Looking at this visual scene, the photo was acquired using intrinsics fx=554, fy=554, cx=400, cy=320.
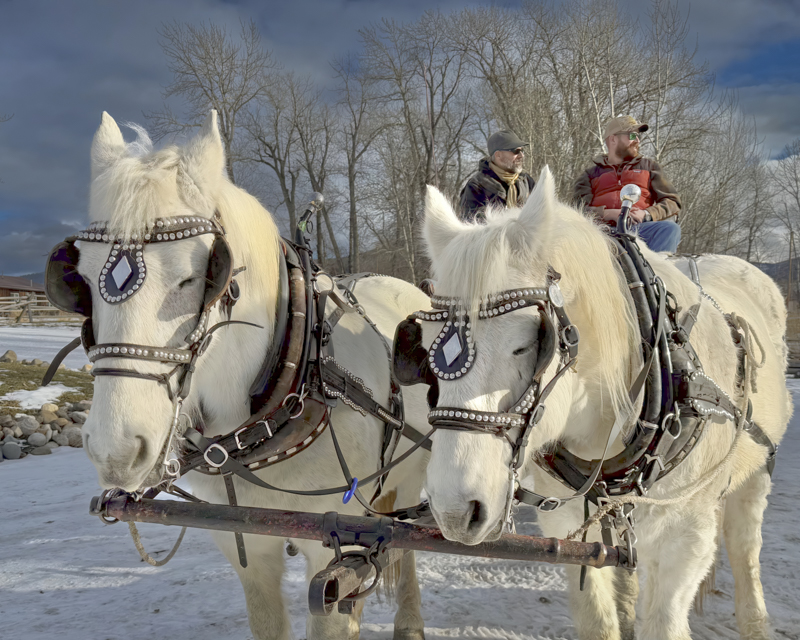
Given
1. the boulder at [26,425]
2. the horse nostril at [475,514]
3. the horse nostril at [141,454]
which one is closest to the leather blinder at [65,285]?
the horse nostril at [141,454]

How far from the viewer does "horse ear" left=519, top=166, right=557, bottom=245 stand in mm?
1477

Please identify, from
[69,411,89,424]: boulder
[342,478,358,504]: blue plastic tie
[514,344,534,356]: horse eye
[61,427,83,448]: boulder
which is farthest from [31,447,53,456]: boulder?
[514,344,534,356]: horse eye

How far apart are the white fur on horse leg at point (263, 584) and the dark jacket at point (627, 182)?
2.74 metres

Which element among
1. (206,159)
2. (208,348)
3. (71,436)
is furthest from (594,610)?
(71,436)

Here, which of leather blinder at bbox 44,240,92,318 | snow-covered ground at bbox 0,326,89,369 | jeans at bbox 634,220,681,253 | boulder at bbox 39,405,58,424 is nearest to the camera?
leather blinder at bbox 44,240,92,318

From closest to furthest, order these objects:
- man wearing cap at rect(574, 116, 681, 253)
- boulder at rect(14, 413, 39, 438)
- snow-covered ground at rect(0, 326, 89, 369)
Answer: man wearing cap at rect(574, 116, 681, 253)
boulder at rect(14, 413, 39, 438)
snow-covered ground at rect(0, 326, 89, 369)

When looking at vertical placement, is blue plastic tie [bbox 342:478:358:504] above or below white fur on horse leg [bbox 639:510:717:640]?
above

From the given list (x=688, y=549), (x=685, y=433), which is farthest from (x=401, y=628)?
(x=685, y=433)

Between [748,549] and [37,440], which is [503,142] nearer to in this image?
[748,549]

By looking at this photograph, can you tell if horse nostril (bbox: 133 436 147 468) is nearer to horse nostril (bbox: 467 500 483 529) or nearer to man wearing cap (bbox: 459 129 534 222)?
horse nostril (bbox: 467 500 483 529)

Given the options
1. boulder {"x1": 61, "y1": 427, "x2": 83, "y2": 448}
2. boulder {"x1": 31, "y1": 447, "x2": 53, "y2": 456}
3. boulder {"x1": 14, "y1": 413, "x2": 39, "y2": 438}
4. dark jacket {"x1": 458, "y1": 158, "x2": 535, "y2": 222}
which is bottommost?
boulder {"x1": 31, "y1": 447, "x2": 53, "y2": 456}

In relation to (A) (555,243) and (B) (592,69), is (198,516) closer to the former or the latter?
(A) (555,243)

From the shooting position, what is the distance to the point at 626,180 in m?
3.63

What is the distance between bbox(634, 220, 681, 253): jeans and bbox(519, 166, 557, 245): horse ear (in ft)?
6.72
